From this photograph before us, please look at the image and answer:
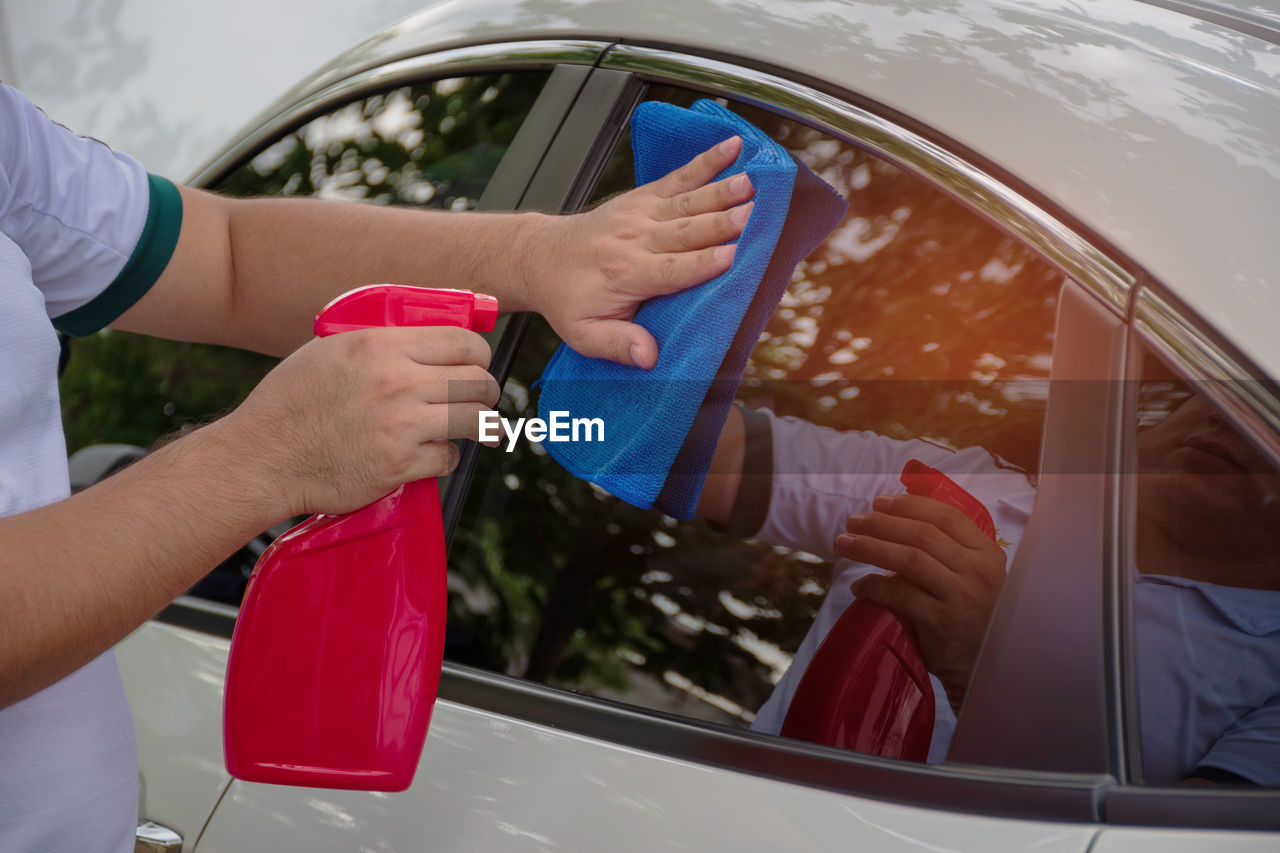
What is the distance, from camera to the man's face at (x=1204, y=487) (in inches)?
34.4

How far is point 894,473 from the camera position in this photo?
1086 mm

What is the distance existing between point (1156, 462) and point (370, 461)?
2.53 feet

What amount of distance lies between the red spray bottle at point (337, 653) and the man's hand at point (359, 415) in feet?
0.10

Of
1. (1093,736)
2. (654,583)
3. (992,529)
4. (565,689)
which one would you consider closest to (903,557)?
(992,529)

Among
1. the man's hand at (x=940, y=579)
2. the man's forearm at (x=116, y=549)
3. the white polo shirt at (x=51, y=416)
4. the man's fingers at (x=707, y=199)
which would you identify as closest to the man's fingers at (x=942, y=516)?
the man's hand at (x=940, y=579)

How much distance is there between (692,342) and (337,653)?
497 millimetres

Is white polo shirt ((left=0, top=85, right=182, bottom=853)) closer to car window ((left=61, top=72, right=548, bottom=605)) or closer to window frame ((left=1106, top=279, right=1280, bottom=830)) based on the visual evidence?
car window ((left=61, top=72, right=548, bottom=605))

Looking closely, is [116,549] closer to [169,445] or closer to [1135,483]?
[169,445]

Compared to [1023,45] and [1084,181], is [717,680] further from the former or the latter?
[1023,45]

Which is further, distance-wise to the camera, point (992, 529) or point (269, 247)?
point (269, 247)

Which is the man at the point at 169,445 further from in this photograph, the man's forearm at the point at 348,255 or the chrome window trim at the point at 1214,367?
the chrome window trim at the point at 1214,367

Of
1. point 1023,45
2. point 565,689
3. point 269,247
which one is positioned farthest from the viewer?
point 269,247

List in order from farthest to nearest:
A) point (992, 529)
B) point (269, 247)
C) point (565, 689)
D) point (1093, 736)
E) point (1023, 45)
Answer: point (269, 247) < point (565, 689) < point (1023, 45) < point (992, 529) < point (1093, 736)

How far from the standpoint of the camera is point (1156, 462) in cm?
91
